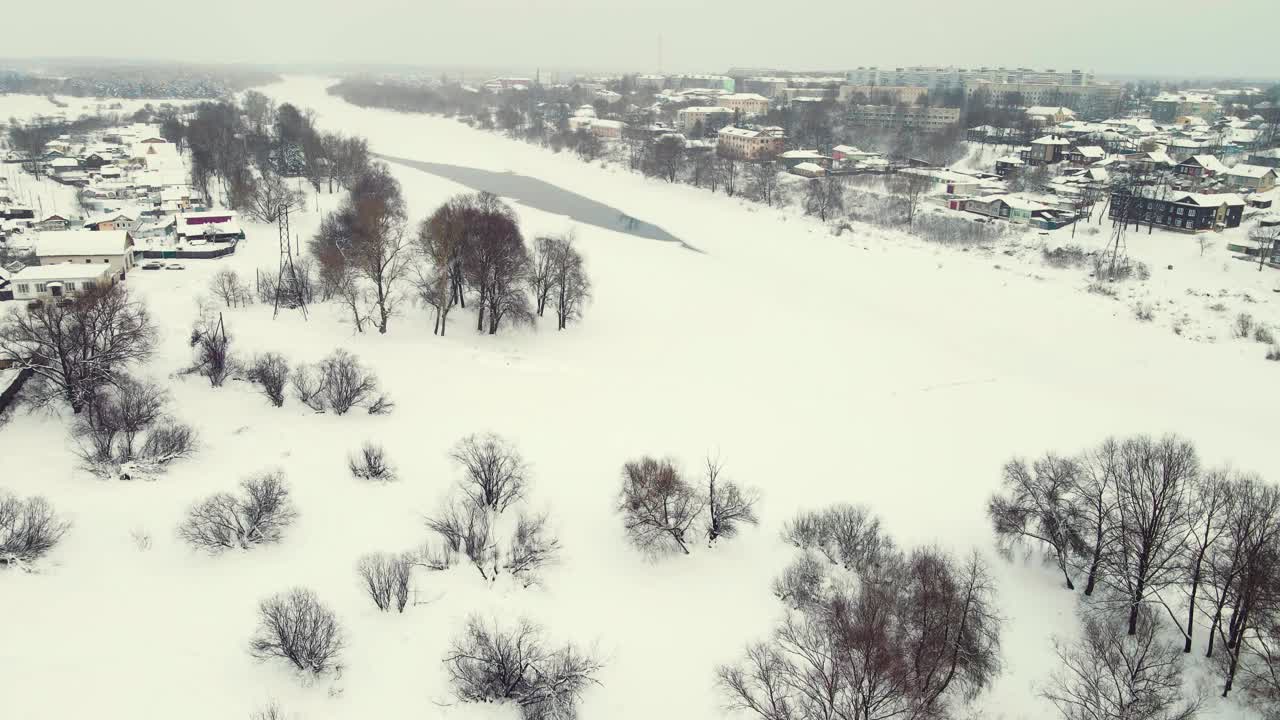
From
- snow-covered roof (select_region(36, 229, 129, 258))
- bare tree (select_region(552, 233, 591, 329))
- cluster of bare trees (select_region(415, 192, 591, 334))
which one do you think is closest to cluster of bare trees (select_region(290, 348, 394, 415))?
cluster of bare trees (select_region(415, 192, 591, 334))

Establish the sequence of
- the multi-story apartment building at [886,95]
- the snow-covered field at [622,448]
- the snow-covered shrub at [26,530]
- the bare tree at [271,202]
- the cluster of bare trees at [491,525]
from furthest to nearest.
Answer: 1. the multi-story apartment building at [886,95]
2. the bare tree at [271,202]
3. the cluster of bare trees at [491,525]
4. the snow-covered shrub at [26,530]
5. the snow-covered field at [622,448]

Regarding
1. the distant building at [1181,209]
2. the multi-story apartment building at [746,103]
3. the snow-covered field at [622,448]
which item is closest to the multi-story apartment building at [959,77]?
the multi-story apartment building at [746,103]

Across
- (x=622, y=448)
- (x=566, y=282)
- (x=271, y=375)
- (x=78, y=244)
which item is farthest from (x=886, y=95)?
(x=271, y=375)

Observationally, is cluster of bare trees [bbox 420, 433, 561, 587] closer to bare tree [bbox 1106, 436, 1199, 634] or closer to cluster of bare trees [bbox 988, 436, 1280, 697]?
cluster of bare trees [bbox 988, 436, 1280, 697]

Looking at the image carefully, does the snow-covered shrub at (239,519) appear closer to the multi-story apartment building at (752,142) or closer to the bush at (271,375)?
the bush at (271,375)

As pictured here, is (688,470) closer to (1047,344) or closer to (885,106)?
(1047,344)
